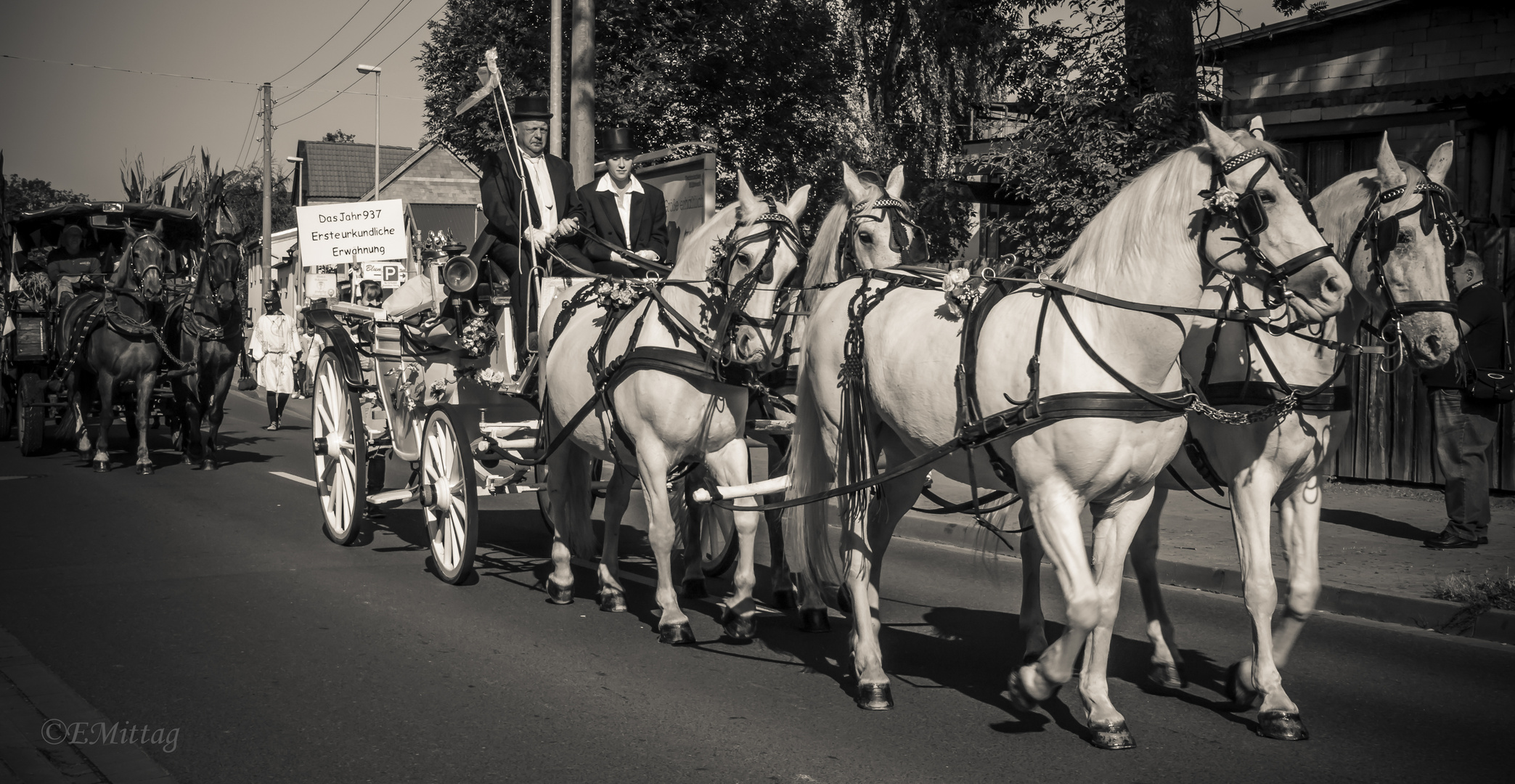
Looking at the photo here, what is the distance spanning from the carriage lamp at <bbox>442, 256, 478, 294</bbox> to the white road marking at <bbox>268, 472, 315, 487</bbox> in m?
5.32

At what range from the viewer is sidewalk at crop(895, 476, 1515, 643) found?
273 inches

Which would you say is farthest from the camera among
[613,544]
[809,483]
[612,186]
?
[612,186]

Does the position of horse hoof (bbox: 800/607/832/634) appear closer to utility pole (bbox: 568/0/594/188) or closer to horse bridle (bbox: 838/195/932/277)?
horse bridle (bbox: 838/195/932/277)

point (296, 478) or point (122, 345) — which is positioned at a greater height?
point (122, 345)

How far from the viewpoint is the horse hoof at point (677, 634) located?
6.27 m

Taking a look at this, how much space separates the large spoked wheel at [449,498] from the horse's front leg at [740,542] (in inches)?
71.5

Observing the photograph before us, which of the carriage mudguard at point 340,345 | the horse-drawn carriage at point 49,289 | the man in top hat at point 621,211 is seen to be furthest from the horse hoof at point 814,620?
the horse-drawn carriage at point 49,289

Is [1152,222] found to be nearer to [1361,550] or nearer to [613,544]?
[613,544]

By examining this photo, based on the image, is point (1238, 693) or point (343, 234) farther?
point (343, 234)

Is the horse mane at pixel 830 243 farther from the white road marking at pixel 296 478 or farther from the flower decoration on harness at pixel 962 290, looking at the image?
the white road marking at pixel 296 478

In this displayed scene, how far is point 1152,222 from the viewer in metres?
4.52

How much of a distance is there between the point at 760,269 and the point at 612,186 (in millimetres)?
2405

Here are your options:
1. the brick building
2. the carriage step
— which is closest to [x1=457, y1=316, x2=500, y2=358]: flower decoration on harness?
the carriage step

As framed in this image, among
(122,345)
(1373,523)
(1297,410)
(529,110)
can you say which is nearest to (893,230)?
(1297,410)
